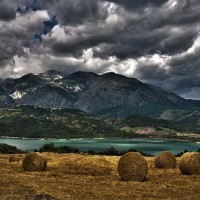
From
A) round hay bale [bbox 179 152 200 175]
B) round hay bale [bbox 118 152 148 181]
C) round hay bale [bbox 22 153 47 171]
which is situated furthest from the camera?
round hay bale [bbox 22 153 47 171]

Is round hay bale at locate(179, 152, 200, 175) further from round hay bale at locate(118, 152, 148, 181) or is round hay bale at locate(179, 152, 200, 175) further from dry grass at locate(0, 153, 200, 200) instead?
round hay bale at locate(118, 152, 148, 181)

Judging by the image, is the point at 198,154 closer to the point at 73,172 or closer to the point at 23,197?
the point at 73,172

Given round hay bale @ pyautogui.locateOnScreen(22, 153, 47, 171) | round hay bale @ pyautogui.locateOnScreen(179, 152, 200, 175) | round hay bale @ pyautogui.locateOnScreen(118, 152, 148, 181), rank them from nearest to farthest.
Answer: round hay bale @ pyautogui.locateOnScreen(118, 152, 148, 181), round hay bale @ pyautogui.locateOnScreen(179, 152, 200, 175), round hay bale @ pyautogui.locateOnScreen(22, 153, 47, 171)

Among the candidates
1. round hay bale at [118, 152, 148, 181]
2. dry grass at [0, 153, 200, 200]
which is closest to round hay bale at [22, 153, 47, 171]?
dry grass at [0, 153, 200, 200]

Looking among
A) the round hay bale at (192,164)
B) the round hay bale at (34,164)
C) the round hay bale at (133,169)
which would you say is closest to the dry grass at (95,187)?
the round hay bale at (133,169)

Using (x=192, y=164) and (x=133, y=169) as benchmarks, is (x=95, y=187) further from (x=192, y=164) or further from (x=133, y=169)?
(x=192, y=164)

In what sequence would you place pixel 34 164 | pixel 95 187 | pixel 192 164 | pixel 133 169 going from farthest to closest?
pixel 34 164
pixel 192 164
pixel 133 169
pixel 95 187

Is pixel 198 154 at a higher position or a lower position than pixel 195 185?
higher

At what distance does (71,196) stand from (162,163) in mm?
17123

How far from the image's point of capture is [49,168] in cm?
2967

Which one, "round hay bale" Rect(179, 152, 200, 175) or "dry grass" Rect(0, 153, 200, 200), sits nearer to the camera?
"dry grass" Rect(0, 153, 200, 200)

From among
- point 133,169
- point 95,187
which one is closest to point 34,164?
point 133,169

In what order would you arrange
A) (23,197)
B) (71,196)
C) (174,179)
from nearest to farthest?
(23,197) < (71,196) < (174,179)

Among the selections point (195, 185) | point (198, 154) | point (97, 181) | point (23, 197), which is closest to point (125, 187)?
point (97, 181)
